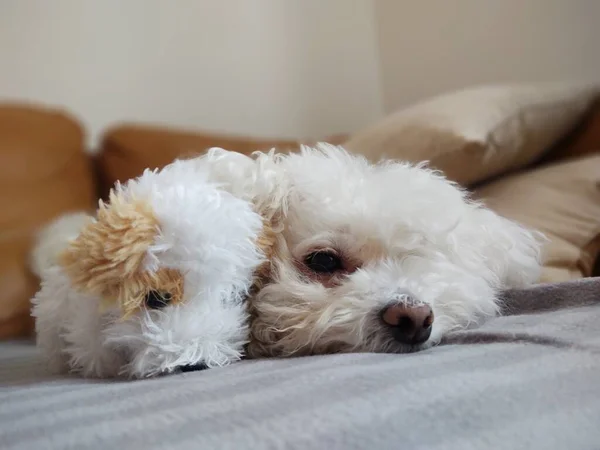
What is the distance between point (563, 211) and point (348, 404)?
79cm

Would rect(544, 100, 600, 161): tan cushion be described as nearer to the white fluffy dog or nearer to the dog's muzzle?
the white fluffy dog

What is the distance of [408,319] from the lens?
697 millimetres

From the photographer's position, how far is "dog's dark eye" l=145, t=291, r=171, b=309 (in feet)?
2.13

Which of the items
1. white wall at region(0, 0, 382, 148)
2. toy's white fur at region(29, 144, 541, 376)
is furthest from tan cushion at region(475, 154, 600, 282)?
white wall at region(0, 0, 382, 148)

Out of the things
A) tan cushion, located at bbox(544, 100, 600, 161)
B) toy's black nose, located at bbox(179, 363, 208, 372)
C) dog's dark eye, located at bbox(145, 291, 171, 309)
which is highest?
dog's dark eye, located at bbox(145, 291, 171, 309)

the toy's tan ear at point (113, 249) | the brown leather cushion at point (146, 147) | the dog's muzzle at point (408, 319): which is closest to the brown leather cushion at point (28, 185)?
the brown leather cushion at point (146, 147)

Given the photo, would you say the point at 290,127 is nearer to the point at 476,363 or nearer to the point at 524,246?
the point at 524,246

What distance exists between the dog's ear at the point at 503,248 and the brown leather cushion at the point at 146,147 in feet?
2.71

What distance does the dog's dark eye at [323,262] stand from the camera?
30.9 inches

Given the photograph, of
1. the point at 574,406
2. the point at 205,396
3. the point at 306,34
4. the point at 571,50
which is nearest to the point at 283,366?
the point at 205,396

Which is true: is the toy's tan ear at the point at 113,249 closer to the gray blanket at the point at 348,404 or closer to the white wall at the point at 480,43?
the gray blanket at the point at 348,404

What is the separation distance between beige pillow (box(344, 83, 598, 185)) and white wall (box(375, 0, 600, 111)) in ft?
1.26

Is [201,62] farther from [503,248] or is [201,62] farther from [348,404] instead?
[348,404]

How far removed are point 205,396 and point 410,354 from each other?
236 millimetres
